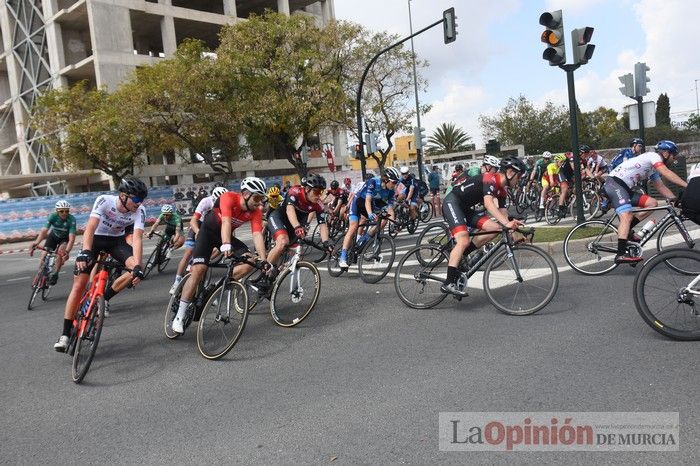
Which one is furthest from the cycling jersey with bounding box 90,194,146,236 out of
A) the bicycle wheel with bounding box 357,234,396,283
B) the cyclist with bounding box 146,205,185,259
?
the cyclist with bounding box 146,205,185,259

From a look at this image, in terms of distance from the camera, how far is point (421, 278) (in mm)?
6766

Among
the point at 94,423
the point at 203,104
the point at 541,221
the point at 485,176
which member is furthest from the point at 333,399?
the point at 203,104

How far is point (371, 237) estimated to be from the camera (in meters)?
8.96

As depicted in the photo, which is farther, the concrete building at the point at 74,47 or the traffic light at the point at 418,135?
the concrete building at the point at 74,47

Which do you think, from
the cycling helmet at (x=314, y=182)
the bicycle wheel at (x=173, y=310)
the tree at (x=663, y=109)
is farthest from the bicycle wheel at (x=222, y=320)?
the tree at (x=663, y=109)

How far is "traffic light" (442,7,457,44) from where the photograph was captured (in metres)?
17.9

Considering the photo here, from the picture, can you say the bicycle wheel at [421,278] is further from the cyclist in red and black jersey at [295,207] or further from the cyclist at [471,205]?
the cyclist in red and black jersey at [295,207]

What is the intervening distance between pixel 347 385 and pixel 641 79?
12.2 m

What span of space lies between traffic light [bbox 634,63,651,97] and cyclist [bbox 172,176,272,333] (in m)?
11.0

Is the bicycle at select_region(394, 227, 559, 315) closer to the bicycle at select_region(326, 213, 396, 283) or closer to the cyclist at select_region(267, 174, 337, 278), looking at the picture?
the bicycle at select_region(326, 213, 396, 283)

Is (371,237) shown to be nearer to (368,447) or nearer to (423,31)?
(368,447)

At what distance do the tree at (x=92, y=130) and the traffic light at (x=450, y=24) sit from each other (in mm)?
17308

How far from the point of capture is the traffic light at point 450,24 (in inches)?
706

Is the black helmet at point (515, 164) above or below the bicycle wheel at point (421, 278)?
above
